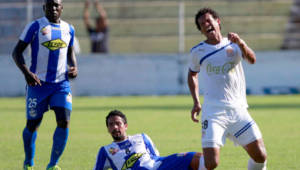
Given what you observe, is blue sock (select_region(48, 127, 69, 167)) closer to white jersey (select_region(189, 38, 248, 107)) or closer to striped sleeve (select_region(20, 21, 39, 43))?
striped sleeve (select_region(20, 21, 39, 43))

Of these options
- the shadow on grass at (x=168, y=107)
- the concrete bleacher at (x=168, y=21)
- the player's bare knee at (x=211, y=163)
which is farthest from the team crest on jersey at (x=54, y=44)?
the concrete bleacher at (x=168, y=21)

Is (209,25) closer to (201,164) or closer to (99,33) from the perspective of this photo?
(201,164)

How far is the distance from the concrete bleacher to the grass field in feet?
19.1

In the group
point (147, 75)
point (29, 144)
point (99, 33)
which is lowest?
point (147, 75)

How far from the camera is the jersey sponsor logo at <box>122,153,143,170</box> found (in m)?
7.72

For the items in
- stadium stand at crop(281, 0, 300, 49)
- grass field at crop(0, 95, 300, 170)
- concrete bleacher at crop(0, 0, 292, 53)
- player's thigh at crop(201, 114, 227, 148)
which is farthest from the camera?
concrete bleacher at crop(0, 0, 292, 53)

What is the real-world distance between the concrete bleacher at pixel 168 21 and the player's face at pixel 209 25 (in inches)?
764

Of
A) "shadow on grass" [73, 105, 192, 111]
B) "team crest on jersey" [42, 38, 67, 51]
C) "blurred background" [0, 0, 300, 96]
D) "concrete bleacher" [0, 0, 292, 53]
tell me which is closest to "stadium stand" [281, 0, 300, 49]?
"blurred background" [0, 0, 300, 96]

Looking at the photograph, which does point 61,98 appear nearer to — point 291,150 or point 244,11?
point 291,150

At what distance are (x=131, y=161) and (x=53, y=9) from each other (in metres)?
2.30

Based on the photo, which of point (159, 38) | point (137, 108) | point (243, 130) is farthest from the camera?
point (159, 38)

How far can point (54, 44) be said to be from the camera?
884 centimetres

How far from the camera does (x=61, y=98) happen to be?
8.71m

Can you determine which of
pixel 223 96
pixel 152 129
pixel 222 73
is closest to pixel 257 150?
pixel 223 96
